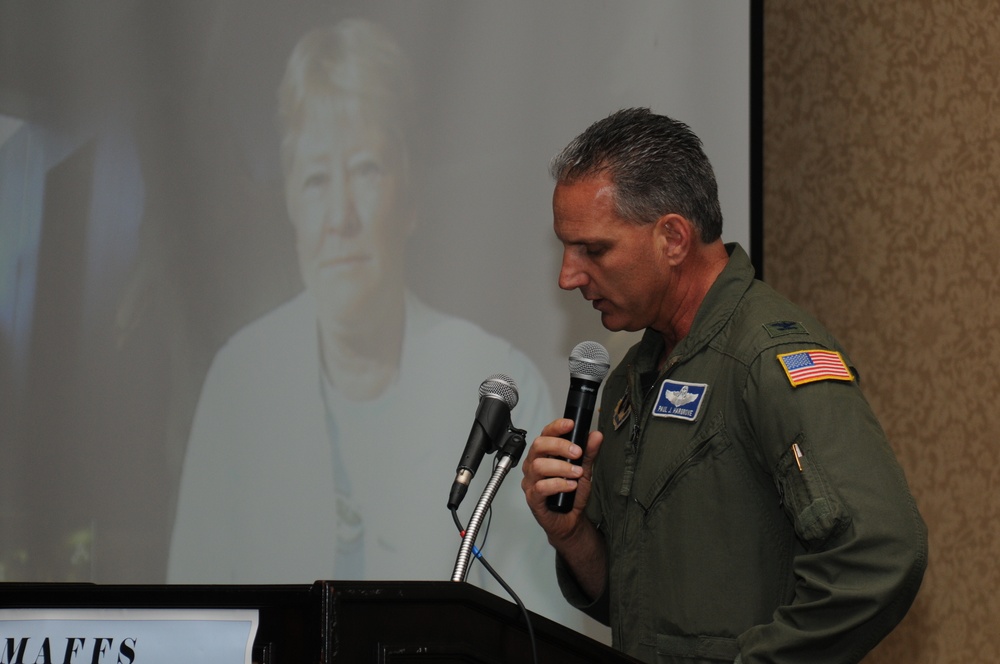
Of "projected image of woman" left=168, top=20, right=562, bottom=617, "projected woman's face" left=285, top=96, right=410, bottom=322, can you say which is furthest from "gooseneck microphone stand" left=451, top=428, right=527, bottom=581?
"projected woman's face" left=285, top=96, right=410, bottom=322

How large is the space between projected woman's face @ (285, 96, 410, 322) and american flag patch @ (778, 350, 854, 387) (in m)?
1.35

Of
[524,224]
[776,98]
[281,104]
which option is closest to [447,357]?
[524,224]

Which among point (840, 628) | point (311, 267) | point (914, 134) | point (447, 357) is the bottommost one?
point (840, 628)

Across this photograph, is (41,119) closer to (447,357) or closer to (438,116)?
(438,116)

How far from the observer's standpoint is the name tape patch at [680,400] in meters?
1.61

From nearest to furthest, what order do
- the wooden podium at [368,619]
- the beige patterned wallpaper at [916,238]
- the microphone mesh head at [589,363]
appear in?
the wooden podium at [368,619] → the microphone mesh head at [589,363] → the beige patterned wallpaper at [916,238]

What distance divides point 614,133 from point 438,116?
1.04 m

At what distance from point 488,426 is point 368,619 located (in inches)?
17.2

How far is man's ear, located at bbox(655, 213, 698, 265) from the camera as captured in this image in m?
1.71

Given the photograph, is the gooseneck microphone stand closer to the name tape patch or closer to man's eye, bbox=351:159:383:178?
the name tape patch

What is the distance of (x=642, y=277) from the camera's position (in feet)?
5.64

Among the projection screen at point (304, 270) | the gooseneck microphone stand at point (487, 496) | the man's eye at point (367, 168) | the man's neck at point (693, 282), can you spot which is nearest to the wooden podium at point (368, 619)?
the gooseneck microphone stand at point (487, 496)

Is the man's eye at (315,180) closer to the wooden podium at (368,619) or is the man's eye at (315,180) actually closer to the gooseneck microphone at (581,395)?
the gooseneck microphone at (581,395)

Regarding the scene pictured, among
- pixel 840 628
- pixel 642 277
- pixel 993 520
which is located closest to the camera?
pixel 840 628
